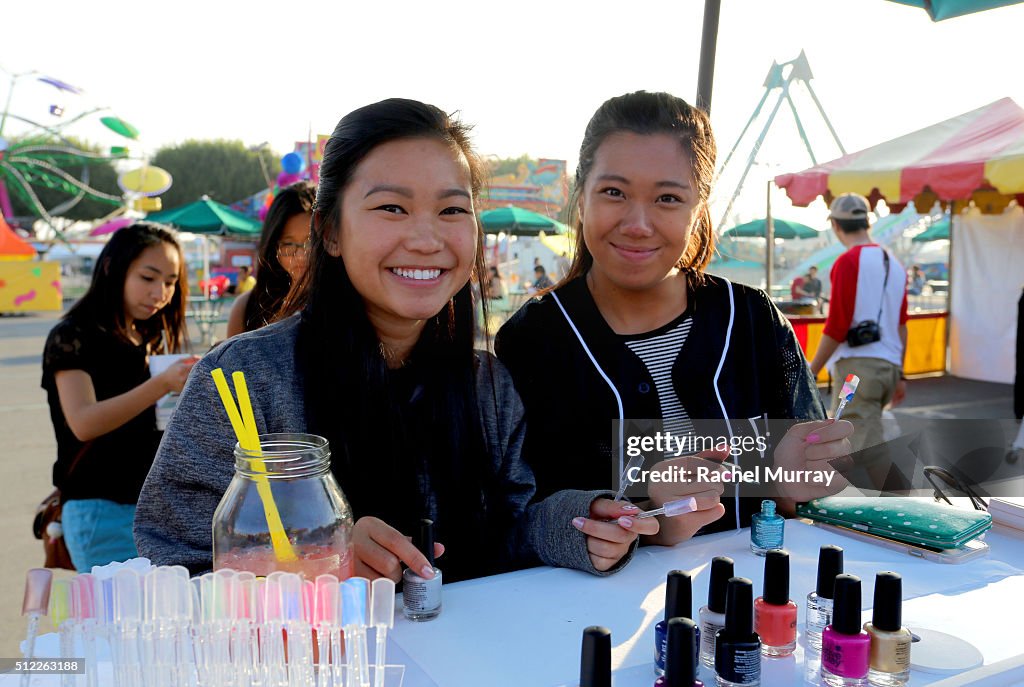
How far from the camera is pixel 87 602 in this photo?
74 centimetres

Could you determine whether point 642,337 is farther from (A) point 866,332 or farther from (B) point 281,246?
(A) point 866,332

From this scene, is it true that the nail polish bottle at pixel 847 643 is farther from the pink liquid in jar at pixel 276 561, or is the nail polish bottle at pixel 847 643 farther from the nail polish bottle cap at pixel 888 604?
the pink liquid in jar at pixel 276 561

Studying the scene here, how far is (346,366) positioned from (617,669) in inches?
25.0

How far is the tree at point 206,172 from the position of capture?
35281 millimetres

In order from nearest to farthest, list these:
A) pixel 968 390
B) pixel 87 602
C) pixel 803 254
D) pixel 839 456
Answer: pixel 87 602 < pixel 839 456 < pixel 968 390 < pixel 803 254

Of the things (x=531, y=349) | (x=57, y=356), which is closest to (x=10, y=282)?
(x=57, y=356)

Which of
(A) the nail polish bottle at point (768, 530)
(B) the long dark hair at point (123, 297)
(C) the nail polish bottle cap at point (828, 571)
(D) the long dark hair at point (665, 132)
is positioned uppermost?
(D) the long dark hair at point (665, 132)

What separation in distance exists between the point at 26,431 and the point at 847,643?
6.71 metres

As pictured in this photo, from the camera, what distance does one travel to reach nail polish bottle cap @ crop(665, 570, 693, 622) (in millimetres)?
919

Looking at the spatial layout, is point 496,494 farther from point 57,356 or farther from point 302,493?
point 57,356

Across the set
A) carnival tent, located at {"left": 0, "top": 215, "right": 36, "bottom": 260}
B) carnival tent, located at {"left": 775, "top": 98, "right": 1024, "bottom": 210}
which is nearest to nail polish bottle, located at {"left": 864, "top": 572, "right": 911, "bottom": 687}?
carnival tent, located at {"left": 775, "top": 98, "right": 1024, "bottom": 210}

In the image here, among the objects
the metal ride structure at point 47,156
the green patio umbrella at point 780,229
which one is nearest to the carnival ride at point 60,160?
the metal ride structure at point 47,156

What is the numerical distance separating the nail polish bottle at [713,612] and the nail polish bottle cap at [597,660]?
216 millimetres

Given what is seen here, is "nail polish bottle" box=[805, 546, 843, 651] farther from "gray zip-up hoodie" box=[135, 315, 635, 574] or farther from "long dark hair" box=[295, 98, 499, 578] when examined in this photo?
"long dark hair" box=[295, 98, 499, 578]
